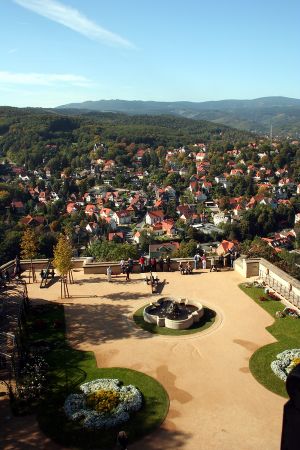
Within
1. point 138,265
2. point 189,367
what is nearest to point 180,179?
point 138,265

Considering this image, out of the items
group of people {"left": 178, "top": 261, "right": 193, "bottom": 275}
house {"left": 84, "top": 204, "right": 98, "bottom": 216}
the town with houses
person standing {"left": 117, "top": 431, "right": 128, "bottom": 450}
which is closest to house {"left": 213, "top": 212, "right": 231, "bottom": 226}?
the town with houses

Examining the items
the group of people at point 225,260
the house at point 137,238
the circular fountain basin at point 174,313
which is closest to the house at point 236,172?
the house at point 137,238

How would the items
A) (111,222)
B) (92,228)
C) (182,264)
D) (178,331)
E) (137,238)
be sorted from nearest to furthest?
1. (178,331)
2. (182,264)
3. (137,238)
4. (92,228)
5. (111,222)

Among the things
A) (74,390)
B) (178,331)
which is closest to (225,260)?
(178,331)

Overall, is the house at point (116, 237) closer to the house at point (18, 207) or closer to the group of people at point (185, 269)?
the house at point (18, 207)

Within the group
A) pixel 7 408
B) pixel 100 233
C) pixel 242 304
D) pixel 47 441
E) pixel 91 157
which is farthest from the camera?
pixel 91 157

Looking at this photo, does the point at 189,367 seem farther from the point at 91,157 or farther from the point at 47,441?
the point at 91,157

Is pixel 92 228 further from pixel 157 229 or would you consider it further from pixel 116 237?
pixel 157 229

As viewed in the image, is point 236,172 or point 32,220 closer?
point 32,220
